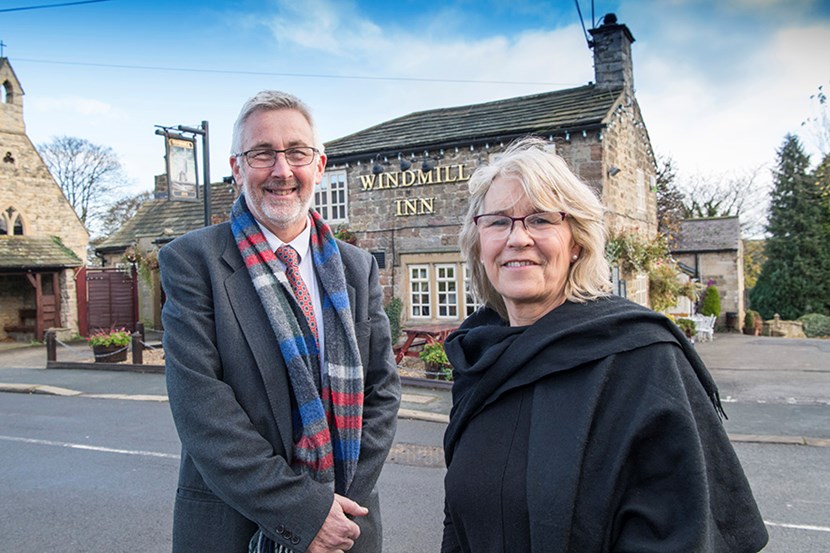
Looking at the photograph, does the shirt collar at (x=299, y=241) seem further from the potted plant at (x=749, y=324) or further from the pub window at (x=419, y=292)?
the potted plant at (x=749, y=324)

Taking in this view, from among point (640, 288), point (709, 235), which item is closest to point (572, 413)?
point (640, 288)

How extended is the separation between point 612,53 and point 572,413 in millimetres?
15017

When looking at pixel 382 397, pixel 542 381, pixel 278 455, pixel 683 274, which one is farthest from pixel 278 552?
pixel 683 274

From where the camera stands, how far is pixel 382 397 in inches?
92.1

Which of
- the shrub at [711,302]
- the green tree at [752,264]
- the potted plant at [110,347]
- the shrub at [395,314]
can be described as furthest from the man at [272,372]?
the green tree at [752,264]

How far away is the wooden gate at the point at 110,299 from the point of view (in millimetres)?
20922

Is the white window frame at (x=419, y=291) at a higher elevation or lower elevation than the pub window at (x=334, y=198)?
lower

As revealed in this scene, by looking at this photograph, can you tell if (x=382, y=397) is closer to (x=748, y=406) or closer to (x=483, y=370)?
(x=483, y=370)

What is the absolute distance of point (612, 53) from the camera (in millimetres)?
14625

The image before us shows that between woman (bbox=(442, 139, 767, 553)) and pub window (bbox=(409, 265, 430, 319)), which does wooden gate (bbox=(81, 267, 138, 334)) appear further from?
woman (bbox=(442, 139, 767, 553))

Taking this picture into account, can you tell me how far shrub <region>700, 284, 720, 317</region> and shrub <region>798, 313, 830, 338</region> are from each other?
4714 mm

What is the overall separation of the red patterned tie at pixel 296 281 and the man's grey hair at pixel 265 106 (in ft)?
1.35

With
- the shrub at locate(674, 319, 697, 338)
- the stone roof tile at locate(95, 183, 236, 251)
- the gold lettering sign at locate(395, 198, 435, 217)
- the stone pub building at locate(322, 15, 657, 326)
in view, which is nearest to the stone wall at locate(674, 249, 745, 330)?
the shrub at locate(674, 319, 697, 338)

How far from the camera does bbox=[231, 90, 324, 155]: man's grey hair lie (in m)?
2.17
